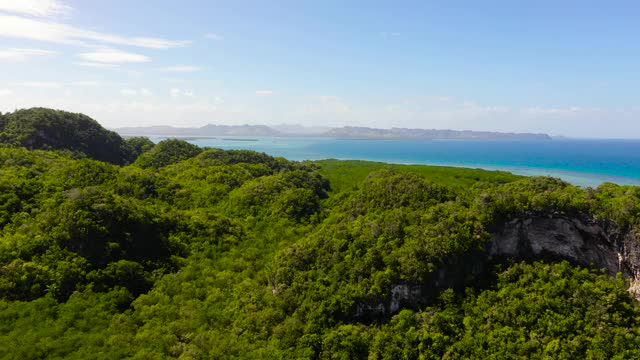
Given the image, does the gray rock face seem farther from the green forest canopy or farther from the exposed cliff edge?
the green forest canopy

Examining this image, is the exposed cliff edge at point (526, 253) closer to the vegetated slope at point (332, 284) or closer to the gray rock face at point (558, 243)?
the gray rock face at point (558, 243)

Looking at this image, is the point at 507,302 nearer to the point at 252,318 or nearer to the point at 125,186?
the point at 252,318

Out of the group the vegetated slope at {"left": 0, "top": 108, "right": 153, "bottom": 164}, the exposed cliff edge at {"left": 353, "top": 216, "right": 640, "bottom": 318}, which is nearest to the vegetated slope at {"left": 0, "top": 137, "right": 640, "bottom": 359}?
the exposed cliff edge at {"left": 353, "top": 216, "right": 640, "bottom": 318}

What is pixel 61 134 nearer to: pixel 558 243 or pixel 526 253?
pixel 526 253

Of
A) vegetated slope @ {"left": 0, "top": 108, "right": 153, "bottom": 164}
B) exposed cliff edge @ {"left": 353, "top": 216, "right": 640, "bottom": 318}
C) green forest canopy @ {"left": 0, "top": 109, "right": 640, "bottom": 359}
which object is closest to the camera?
green forest canopy @ {"left": 0, "top": 109, "right": 640, "bottom": 359}

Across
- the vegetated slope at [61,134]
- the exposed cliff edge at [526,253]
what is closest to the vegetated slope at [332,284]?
the exposed cliff edge at [526,253]

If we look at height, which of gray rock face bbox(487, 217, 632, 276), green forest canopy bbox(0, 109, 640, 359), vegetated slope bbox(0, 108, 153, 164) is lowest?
green forest canopy bbox(0, 109, 640, 359)
